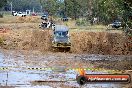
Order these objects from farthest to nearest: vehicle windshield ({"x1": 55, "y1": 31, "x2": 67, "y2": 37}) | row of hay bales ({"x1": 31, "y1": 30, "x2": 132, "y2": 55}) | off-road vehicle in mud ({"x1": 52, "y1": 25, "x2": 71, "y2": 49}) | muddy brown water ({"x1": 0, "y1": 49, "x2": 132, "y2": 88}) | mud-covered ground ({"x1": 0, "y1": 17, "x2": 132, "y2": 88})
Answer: row of hay bales ({"x1": 31, "y1": 30, "x2": 132, "y2": 55}) → vehicle windshield ({"x1": 55, "y1": 31, "x2": 67, "y2": 37}) → off-road vehicle in mud ({"x1": 52, "y1": 25, "x2": 71, "y2": 49}) → mud-covered ground ({"x1": 0, "y1": 17, "x2": 132, "y2": 88}) → muddy brown water ({"x1": 0, "y1": 49, "x2": 132, "y2": 88})

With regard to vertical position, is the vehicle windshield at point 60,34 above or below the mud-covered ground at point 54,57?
above

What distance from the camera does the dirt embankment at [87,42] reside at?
1739 inches

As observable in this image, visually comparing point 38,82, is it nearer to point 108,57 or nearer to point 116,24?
point 108,57

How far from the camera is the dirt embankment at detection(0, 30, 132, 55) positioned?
44.2 metres

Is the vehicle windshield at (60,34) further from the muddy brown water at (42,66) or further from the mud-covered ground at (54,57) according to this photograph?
the muddy brown water at (42,66)

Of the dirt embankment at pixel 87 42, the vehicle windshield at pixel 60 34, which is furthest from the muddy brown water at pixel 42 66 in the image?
the dirt embankment at pixel 87 42

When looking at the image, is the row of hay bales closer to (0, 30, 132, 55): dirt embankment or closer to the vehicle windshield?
(0, 30, 132, 55): dirt embankment

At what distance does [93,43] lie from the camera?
44.6 metres

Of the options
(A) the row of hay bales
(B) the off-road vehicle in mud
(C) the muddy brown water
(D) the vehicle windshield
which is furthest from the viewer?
(A) the row of hay bales

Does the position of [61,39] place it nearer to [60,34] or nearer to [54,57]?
[60,34]

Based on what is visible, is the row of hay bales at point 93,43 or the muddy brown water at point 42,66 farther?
the row of hay bales at point 93,43

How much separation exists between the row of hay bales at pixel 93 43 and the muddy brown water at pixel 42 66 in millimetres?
2326

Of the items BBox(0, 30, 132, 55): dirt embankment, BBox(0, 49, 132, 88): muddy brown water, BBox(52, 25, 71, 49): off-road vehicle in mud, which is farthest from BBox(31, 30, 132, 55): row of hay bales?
BBox(0, 49, 132, 88): muddy brown water

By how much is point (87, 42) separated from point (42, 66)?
1371 cm
